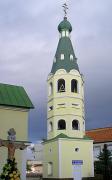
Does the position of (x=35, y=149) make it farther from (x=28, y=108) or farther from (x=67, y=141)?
(x=28, y=108)

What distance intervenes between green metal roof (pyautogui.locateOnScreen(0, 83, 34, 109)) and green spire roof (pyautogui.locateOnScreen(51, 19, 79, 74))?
1133 centimetres

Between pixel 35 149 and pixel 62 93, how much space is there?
1435 inches

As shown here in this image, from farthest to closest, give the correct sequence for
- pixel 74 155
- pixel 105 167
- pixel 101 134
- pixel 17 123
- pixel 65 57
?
pixel 101 134, pixel 65 57, pixel 105 167, pixel 74 155, pixel 17 123

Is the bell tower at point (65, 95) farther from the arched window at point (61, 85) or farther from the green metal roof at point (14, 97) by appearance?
the green metal roof at point (14, 97)

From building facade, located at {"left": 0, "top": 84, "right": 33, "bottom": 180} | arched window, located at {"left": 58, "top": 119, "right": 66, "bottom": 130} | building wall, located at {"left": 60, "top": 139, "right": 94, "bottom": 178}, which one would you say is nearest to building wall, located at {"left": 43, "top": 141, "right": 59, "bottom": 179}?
building wall, located at {"left": 60, "top": 139, "right": 94, "bottom": 178}

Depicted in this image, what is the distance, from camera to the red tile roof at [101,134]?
5752 cm

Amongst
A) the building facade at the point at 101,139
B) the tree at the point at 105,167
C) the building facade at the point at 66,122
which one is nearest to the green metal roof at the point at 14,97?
the building facade at the point at 66,122

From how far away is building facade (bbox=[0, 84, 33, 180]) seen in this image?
28250 mm

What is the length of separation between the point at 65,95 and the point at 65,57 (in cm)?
533

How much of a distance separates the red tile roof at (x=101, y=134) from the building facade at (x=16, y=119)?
28.9m

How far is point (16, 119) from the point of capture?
29609mm

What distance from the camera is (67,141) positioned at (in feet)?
133

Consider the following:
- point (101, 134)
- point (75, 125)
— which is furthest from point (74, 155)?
point (101, 134)

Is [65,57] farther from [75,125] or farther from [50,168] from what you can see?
[50,168]
